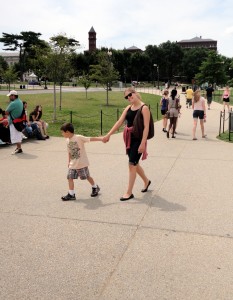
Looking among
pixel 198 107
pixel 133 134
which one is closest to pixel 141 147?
pixel 133 134

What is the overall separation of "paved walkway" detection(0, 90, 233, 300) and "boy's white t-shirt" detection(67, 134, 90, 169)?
0.58 m

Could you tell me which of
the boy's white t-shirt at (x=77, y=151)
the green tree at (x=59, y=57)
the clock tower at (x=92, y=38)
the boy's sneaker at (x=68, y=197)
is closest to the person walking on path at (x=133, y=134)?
the boy's white t-shirt at (x=77, y=151)

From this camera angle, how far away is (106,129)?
14.6m

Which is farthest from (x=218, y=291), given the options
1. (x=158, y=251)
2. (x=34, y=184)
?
(x=34, y=184)

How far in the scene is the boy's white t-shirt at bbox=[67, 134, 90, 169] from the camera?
5523 mm

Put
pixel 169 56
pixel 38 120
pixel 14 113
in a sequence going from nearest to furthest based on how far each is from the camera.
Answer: pixel 14 113 → pixel 38 120 → pixel 169 56

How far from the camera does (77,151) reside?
5555 millimetres

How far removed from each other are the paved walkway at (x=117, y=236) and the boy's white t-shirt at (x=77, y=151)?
0.58 meters

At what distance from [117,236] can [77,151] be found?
1805 mm

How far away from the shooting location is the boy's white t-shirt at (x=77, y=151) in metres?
5.52

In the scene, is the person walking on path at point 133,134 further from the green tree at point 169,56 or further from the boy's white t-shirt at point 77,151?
the green tree at point 169,56

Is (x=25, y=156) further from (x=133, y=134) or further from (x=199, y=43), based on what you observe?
(x=199, y=43)

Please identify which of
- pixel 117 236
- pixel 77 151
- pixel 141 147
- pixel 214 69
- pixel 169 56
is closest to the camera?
pixel 117 236

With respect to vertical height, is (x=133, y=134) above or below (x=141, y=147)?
above
